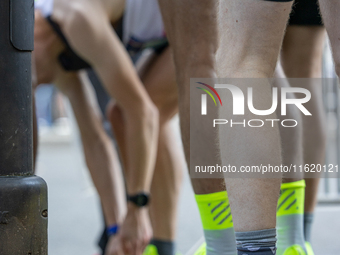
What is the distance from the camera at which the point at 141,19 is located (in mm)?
1737

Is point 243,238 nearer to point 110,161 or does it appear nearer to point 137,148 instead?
point 137,148

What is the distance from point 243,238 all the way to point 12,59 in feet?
1.74

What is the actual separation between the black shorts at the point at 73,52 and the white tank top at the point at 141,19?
0.03 meters

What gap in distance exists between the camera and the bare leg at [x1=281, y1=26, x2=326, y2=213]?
1376 millimetres

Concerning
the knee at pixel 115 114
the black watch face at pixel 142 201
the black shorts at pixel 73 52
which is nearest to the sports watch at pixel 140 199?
the black watch face at pixel 142 201

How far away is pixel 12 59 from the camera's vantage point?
0.86 m

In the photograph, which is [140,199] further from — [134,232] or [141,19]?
[141,19]

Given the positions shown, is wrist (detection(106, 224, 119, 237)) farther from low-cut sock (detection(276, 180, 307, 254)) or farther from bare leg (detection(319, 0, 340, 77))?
bare leg (detection(319, 0, 340, 77))

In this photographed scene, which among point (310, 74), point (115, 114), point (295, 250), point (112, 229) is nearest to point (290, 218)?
point (295, 250)

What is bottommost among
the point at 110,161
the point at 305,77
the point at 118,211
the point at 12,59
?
the point at 118,211

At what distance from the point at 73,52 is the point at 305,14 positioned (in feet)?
3.25

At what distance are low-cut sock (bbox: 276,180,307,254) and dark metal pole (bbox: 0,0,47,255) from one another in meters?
0.57

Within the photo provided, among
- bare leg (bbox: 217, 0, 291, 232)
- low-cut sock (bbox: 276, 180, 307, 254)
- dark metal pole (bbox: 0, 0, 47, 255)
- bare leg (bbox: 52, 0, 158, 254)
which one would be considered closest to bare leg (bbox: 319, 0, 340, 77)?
bare leg (bbox: 217, 0, 291, 232)

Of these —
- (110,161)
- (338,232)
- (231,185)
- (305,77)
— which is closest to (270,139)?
(231,185)
